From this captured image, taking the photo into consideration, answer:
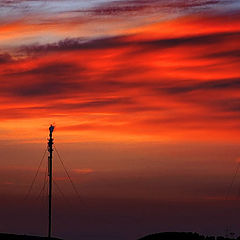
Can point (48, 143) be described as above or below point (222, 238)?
above

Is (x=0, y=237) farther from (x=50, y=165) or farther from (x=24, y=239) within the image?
(x=50, y=165)

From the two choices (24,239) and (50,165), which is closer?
(50,165)

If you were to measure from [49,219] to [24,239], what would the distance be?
9988mm

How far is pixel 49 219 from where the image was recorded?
7531cm

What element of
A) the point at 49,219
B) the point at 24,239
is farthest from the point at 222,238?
the point at 24,239

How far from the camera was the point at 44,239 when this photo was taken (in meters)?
83.2

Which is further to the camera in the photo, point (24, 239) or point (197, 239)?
point (24, 239)

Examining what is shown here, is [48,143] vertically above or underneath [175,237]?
above

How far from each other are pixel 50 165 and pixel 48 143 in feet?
6.63

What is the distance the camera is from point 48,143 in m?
74.6

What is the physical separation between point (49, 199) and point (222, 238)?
1622 cm

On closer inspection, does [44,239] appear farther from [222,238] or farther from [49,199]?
[222,238]

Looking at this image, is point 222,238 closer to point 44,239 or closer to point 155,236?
point 155,236

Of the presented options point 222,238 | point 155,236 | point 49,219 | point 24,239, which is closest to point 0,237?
point 24,239
